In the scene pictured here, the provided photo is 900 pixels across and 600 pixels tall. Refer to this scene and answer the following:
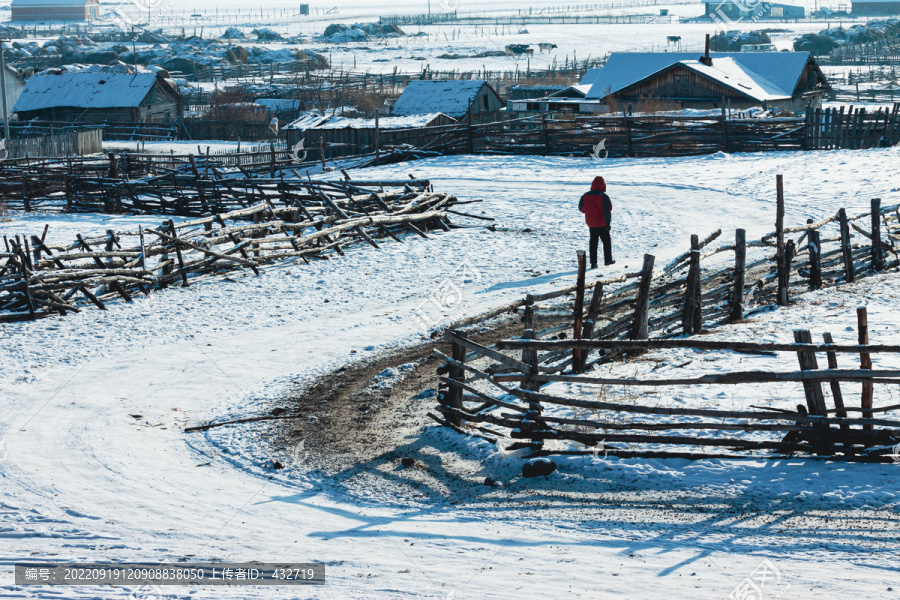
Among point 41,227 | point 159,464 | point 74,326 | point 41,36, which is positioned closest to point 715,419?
point 159,464

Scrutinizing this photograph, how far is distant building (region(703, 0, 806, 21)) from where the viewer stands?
127 metres

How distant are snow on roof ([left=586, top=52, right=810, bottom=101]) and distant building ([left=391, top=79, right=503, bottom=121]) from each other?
5.61 m

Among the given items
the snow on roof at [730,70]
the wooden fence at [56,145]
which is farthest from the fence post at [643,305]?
the wooden fence at [56,145]

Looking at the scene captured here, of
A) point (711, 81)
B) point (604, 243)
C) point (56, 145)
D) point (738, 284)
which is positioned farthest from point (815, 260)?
point (56, 145)

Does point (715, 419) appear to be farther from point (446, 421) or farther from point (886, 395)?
point (446, 421)

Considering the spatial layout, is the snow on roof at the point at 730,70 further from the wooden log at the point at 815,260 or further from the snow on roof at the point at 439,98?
the wooden log at the point at 815,260

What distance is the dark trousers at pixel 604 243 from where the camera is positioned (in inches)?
555

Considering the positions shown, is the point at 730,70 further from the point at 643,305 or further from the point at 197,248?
the point at 643,305

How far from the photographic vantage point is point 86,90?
48.9 meters

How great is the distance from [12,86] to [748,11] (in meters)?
114

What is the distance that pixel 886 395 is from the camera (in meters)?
7.54

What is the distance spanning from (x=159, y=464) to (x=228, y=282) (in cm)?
668

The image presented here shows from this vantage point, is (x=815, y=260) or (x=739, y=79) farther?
(x=739, y=79)

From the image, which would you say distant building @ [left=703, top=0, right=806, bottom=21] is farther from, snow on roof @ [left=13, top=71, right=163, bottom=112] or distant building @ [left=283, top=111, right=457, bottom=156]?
distant building @ [left=283, top=111, right=457, bottom=156]
